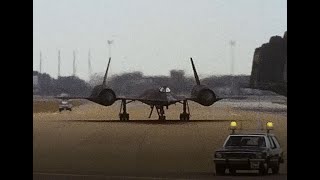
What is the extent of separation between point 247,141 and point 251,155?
113mm

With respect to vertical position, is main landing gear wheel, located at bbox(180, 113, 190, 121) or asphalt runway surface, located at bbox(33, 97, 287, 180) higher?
main landing gear wheel, located at bbox(180, 113, 190, 121)

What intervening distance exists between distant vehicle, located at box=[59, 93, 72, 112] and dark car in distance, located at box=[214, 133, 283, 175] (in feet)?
3.54

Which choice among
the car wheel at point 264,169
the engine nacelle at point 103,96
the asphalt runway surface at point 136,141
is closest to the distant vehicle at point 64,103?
the asphalt runway surface at point 136,141

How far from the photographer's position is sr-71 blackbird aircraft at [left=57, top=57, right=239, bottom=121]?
591cm

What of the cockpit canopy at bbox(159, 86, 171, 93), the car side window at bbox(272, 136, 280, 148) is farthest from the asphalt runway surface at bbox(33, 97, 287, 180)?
the cockpit canopy at bbox(159, 86, 171, 93)

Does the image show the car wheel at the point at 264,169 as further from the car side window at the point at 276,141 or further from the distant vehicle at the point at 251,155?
the car side window at the point at 276,141

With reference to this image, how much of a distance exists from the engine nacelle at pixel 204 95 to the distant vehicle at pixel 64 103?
2.88 ft

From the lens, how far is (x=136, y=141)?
235 inches

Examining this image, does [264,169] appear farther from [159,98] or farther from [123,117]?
[123,117]

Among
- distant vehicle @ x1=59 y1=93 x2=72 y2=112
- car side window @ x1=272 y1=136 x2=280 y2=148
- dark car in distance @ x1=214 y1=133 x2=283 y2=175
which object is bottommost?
dark car in distance @ x1=214 y1=133 x2=283 y2=175

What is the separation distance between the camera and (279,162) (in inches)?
233

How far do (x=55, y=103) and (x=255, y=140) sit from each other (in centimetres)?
142

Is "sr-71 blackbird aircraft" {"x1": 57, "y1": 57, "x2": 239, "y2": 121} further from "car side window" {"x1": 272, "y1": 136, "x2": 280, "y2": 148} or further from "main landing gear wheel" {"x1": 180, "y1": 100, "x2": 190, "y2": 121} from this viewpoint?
"car side window" {"x1": 272, "y1": 136, "x2": 280, "y2": 148}
